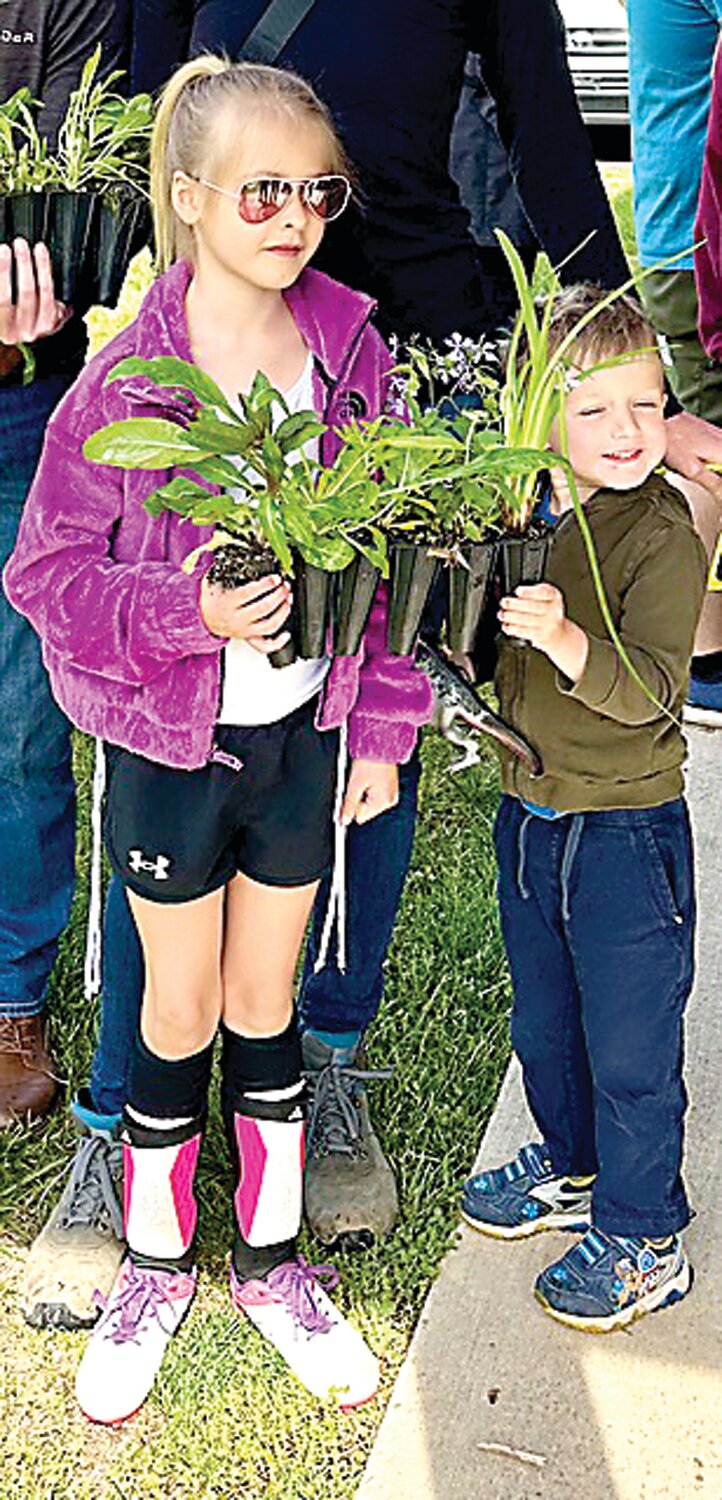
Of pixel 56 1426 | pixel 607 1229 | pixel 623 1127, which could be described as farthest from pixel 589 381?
pixel 56 1426

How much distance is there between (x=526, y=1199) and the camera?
9.91 feet

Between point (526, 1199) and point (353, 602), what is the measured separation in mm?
1161

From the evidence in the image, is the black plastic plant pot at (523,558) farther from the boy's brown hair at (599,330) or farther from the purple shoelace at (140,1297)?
the purple shoelace at (140,1297)

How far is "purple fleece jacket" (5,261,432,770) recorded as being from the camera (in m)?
2.36

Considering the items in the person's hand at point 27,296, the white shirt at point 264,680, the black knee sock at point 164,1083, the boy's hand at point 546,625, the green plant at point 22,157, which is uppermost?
the green plant at point 22,157

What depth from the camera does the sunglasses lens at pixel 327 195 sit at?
7.64 ft

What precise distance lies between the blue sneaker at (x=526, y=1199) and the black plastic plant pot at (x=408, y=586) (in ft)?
3.46

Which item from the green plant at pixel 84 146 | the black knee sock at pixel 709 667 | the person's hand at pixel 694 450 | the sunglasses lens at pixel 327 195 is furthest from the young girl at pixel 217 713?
the black knee sock at pixel 709 667

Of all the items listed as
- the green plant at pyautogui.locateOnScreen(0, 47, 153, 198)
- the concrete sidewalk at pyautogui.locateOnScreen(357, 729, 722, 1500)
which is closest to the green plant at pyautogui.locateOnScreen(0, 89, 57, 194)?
the green plant at pyautogui.locateOnScreen(0, 47, 153, 198)

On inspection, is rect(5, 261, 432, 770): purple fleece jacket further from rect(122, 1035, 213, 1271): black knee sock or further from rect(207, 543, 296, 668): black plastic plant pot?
rect(122, 1035, 213, 1271): black knee sock

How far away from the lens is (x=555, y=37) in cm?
267

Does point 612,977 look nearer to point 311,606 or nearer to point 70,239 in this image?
point 311,606

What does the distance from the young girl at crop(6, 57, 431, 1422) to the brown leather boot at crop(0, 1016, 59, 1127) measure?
1.65ft

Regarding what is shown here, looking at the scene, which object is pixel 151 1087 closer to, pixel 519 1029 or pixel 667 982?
pixel 519 1029
